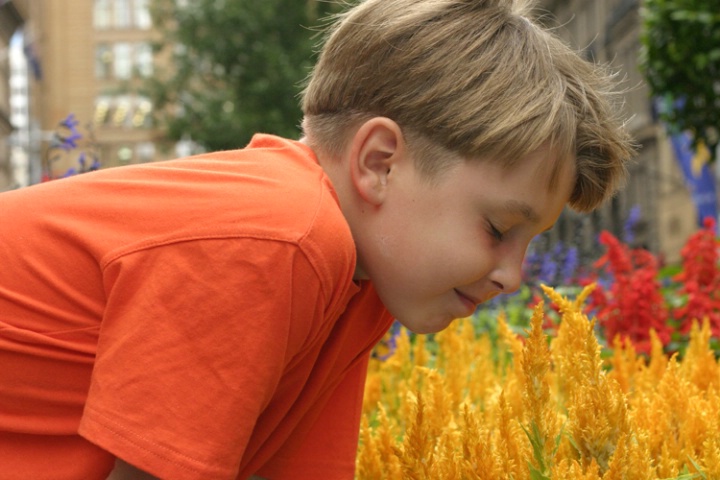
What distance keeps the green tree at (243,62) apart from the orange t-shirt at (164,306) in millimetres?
23307

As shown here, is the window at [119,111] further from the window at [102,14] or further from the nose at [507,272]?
the nose at [507,272]

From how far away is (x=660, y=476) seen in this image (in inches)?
71.1

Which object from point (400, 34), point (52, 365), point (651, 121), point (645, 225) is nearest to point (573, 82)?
point (400, 34)

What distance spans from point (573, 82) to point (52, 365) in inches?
38.8

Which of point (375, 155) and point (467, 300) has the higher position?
point (375, 155)

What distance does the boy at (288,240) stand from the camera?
149 centimetres

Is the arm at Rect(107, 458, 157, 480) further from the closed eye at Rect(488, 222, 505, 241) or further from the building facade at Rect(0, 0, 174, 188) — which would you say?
the building facade at Rect(0, 0, 174, 188)

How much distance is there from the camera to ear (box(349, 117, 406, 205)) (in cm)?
176

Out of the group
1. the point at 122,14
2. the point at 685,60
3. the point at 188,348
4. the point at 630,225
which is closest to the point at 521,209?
the point at 188,348

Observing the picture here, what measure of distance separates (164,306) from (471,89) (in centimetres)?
63

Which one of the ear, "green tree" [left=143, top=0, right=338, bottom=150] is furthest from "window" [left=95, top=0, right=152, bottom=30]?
the ear

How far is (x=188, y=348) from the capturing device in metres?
1.48

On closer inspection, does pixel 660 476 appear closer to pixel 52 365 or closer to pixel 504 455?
pixel 504 455

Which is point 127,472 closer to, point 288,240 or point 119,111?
point 288,240
